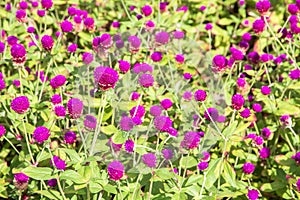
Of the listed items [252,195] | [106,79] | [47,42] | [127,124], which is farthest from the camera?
[47,42]

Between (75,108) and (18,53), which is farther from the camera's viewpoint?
(18,53)

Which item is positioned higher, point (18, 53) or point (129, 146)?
point (18, 53)

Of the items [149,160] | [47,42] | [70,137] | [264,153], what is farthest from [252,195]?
[47,42]

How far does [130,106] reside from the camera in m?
1.91

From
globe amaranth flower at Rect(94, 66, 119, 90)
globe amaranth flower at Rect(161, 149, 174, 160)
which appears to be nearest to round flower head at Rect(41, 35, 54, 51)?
globe amaranth flower at Rect(94, 66, 119, 90)

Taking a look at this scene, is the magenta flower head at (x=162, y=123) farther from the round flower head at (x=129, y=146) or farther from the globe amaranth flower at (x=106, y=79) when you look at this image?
the globe amaranth flower at (x=106, y=79)

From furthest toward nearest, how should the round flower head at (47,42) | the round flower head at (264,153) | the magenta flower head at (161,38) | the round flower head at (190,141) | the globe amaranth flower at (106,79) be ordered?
the magenta flower head at (161,38), the round flower head at (264,153), the round flower head at (47,42), the round flower head at (190,141), the globe amaranth flower at (106,79)

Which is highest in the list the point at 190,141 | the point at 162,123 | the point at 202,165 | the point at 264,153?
the point at 162,123

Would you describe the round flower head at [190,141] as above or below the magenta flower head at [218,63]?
below

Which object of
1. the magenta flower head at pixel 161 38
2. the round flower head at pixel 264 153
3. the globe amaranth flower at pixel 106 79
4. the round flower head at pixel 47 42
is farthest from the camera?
the magenta flower head at pixel 161 38

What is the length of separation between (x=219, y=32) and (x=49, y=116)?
1391 millimetres

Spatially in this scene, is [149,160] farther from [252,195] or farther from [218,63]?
[218,63]

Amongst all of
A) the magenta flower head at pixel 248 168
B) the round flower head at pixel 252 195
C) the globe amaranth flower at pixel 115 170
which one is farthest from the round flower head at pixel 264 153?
the globe amaranth flower at pixel 115 170

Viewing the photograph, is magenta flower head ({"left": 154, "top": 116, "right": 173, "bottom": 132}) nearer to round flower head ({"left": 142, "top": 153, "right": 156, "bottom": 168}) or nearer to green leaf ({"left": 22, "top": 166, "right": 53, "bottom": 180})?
round flower head ({"left": 142, "top": 153, "right": 156, "bottom": 168})
